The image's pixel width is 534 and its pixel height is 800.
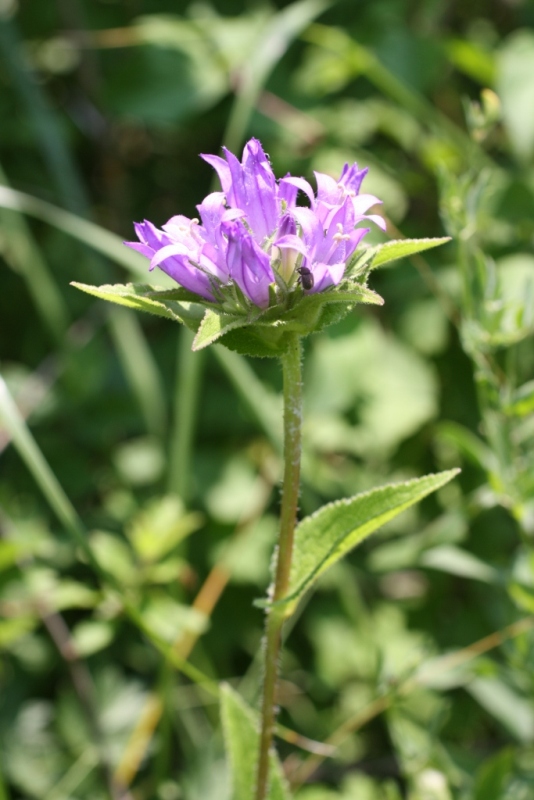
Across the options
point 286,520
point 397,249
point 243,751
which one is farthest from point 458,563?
point 397,249

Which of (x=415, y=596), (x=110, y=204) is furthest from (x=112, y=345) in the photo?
(x=415, y=596)

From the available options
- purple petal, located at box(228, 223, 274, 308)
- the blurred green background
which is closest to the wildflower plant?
purple petal, located at box(228, 223, 274, 308)

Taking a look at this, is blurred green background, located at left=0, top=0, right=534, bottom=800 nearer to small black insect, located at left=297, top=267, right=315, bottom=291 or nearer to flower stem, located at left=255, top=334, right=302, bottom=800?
flower stem, located at left=255, top=334, right=302, bottom=800

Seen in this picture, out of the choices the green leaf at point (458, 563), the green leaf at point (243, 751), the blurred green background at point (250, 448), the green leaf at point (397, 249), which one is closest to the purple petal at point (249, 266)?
the green leaf at point (397, 249)

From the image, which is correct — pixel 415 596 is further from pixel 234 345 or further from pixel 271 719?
pixel 234 345

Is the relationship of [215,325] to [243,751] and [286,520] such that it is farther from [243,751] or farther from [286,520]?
[243,751]

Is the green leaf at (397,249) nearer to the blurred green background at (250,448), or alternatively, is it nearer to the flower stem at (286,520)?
the flower stem at (286,520)
